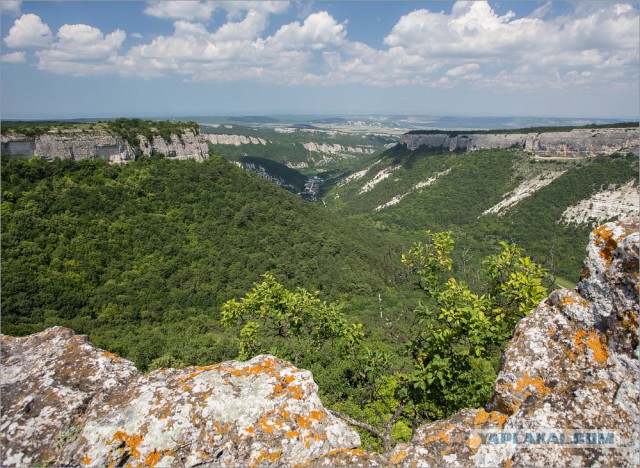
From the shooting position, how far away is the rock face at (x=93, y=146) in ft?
124

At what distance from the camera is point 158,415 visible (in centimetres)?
464

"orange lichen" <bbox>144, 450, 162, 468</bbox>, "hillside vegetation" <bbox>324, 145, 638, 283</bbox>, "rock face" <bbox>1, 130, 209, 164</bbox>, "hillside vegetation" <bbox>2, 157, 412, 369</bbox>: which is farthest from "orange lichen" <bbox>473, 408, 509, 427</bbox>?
"hillside vegetation" <bbox>324, 145, 638, 283</bbox>

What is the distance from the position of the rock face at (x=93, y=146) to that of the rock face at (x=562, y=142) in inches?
3490

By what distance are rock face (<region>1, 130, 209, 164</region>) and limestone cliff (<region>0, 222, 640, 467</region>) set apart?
4412 centimetres

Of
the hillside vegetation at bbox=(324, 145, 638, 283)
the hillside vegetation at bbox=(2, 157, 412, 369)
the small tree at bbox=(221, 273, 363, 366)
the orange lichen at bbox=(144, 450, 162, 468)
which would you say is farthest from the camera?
the hillside vegetation at bbox=(324, 145, 638, 283)

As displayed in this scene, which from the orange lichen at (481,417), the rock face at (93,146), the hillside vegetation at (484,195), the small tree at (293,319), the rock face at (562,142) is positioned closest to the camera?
the orange lichen at (481,417)

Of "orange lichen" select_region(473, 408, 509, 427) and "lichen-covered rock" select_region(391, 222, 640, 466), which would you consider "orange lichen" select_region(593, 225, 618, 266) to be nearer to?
"lichen-covered rock" select_region(391, 222, 640, 466)

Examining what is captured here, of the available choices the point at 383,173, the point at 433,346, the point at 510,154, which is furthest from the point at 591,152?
the point at 433,346

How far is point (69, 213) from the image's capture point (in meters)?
34.3

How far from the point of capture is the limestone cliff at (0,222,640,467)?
4.03 meters

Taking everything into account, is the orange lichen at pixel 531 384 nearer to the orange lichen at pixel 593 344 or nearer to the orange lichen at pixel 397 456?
the orange lichen at pixel 593 344

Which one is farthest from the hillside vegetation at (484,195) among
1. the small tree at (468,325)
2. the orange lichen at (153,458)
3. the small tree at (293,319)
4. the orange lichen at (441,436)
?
the orange lichen at (153,458)

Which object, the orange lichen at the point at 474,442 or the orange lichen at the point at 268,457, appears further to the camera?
the orange lichen at the point at 268,457

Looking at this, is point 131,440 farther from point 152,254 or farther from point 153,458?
point 152,254
